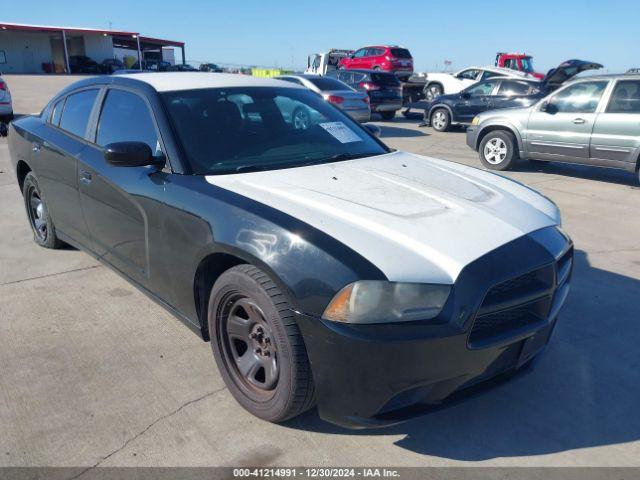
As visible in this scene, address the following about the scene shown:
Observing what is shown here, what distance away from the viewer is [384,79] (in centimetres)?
1634

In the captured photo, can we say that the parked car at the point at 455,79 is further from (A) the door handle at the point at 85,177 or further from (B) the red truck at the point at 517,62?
(A) the door handle at the point at 85,177

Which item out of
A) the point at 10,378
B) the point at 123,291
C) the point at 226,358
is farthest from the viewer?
the point at 123,291

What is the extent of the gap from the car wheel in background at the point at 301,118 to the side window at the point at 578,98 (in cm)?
606

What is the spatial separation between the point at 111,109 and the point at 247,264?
189cm

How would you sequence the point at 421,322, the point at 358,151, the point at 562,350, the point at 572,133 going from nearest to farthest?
1. the point at 421,322
2. the point at 562,350
3. the point at 358,151
4. the point at 572,133

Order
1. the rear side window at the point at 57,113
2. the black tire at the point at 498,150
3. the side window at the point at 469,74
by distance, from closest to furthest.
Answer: the rear side window at the point at 57,113 < the black tire at the point at 498,150 < the side window at the point at 469,74

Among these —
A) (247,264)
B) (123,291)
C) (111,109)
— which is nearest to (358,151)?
(247,264)

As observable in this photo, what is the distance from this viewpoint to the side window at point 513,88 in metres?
13.1

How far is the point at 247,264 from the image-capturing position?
2480 millimetres

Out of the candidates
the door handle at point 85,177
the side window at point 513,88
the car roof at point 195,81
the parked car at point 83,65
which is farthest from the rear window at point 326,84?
the parked car at point 83,65

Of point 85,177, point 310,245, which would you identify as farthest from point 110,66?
point 310,245

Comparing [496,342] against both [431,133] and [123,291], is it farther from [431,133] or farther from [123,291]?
[431,133]

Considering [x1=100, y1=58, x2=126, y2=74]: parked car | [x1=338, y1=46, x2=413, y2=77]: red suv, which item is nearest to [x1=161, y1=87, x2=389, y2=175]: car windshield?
[x1=338, y1=46, x2=413, y2=77]: red suv

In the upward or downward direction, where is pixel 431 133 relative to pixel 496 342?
downward
